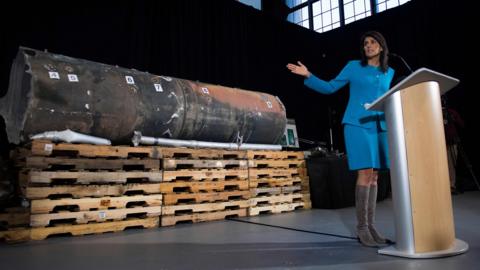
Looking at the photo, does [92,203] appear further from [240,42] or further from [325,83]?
[240,42]

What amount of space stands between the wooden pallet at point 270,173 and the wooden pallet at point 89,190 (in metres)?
1.38

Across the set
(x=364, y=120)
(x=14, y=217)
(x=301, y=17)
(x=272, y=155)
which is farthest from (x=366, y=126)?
(x=301, y=17)

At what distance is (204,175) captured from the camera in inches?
174

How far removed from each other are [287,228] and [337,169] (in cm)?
221

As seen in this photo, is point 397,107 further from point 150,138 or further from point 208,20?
point 208,20

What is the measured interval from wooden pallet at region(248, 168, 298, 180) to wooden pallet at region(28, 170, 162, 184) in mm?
1348

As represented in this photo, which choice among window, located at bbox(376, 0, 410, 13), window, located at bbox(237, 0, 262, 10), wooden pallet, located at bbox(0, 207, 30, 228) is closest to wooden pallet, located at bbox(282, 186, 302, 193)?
wooden pallet, located at bbox(0, 207, 30, 228)

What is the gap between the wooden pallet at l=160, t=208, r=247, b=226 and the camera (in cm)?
400

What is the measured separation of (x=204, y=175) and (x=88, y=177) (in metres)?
1.34

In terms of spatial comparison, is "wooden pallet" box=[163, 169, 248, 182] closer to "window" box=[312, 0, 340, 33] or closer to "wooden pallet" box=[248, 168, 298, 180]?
"wooden pallet" box=[248, 168, 298, 180]

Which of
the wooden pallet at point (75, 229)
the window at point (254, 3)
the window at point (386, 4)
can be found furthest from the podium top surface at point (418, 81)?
the window at point (386, 4)

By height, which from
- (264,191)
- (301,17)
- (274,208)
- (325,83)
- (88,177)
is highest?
(301,17)

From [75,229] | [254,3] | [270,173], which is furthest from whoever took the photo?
[254,3]

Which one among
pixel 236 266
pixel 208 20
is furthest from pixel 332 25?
pixel 236 266
